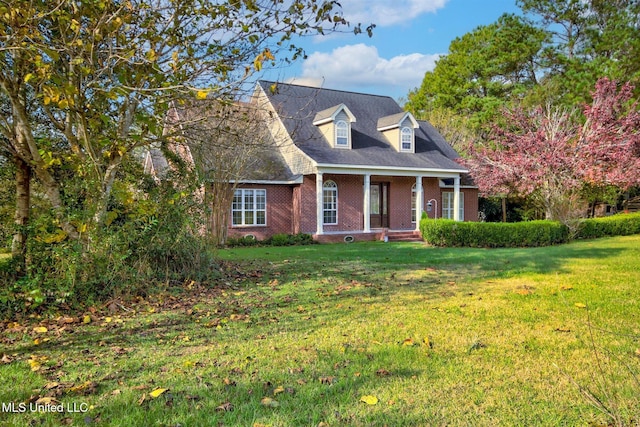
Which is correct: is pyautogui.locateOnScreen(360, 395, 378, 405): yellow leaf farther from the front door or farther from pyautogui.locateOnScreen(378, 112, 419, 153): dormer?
pyautogui.locateOnScreen(378, 112, 419, 153): dormer

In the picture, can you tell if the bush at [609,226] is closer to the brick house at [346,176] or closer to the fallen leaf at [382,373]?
the brick house at [346,176]

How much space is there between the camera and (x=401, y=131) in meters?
22.7

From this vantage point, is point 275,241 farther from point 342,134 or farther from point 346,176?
point 342,134

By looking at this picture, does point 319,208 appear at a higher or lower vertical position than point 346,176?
lower

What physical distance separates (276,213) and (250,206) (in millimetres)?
1321

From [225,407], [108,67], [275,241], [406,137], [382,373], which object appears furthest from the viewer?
[406,137]

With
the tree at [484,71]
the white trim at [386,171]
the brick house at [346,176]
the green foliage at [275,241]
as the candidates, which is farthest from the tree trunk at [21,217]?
the tree at [484,71]

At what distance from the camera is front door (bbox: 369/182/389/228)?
23.1m

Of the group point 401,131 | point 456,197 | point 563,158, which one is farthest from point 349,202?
point 563,158

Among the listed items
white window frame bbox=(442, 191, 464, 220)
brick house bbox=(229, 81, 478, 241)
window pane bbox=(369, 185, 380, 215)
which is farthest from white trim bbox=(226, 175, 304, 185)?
white window frame bbox=(442, 191, 464, 220)

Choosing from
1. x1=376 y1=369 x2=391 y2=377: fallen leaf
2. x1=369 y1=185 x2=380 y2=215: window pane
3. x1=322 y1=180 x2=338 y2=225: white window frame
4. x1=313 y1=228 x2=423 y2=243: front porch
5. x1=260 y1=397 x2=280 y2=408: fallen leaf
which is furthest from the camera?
x1=369 y1=185 x2=380 y2=215: window pane

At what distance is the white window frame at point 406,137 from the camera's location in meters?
22.8

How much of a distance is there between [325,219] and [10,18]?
1693cm

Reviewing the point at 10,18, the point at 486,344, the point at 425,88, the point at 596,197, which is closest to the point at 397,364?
the point at 486,344
